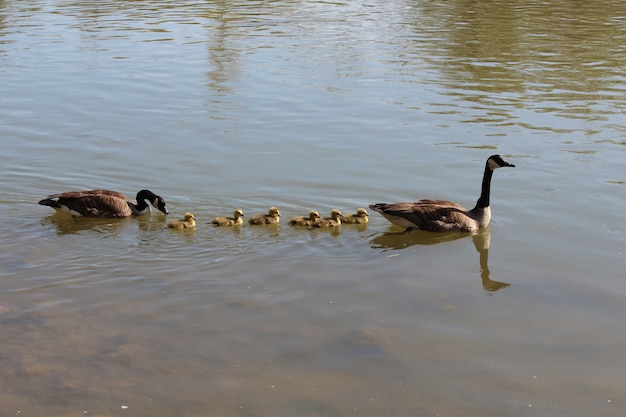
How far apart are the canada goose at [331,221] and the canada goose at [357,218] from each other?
117 millimetres

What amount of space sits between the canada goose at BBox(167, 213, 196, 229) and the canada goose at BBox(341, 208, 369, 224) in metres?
2.05

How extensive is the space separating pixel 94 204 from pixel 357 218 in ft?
12.0

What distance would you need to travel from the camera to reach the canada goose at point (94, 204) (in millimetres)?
13484

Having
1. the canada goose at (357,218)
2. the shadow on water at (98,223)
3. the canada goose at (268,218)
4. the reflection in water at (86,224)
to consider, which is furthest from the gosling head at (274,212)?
the reflection in water at (86,224)

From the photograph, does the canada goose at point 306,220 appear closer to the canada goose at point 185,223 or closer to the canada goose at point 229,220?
the canada goose at point 229,220

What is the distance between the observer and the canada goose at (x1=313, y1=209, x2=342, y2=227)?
1283 cm

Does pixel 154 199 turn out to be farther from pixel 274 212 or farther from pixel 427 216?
pixel 427 216

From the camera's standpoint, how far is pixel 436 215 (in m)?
13.0

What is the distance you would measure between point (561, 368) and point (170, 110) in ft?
40.9

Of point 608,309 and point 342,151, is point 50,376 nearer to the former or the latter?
point 608,309

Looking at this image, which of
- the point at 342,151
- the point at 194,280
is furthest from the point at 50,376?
the point at 342,151

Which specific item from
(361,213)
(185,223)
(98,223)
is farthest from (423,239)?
(98,223)

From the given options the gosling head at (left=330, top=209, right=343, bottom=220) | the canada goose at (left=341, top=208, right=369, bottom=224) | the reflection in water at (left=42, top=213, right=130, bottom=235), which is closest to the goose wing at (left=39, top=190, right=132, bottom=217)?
the reflection in water at (left=42, top=213, right=130, bottom=235)

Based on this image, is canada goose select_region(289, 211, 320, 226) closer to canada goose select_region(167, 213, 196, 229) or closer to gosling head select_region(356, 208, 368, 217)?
gosling head select_region(356, 208, 368, 217)
